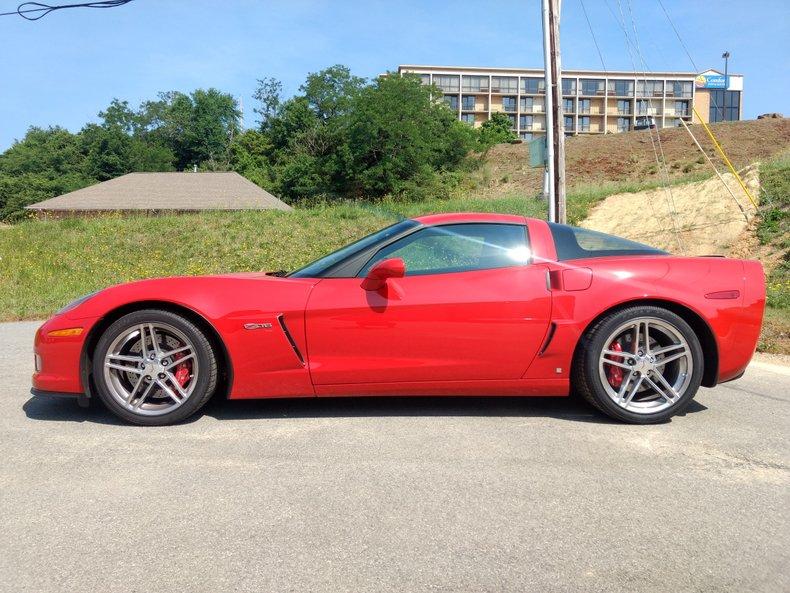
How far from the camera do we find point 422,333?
403cm

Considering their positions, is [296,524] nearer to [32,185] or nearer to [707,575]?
[707,575]

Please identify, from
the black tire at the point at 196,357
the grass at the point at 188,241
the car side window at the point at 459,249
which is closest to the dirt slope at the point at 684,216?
the grass at the point at 188,241

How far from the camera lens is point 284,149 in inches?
2549

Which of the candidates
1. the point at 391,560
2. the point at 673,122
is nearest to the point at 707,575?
the point at 391,560

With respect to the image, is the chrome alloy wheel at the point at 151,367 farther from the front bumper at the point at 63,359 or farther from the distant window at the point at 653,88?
the distant window at the point at 653,88

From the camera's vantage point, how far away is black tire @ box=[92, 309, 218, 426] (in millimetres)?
4031

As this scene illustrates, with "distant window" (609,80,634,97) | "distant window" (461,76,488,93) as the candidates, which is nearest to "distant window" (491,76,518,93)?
"distant window" (461,76,488,93)

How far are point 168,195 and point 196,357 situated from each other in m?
36.8

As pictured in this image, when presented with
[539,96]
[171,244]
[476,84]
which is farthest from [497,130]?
[171,244]

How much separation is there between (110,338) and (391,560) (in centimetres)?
240

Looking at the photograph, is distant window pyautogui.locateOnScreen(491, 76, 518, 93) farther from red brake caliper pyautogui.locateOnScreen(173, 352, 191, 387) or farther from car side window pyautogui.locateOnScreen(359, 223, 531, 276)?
red brake caliper pyautogui.locateOnScreen(173, 352, 191, 387)

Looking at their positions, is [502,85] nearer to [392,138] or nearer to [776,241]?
[392,138]

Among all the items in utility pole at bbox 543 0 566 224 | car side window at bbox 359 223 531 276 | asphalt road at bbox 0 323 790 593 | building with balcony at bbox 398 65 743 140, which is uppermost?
building with balcony at bbox 398 65 743 140

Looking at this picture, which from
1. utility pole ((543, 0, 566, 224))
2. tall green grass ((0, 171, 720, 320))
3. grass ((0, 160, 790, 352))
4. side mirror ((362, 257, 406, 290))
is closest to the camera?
side mirror ((362, 257, 406, 290))
